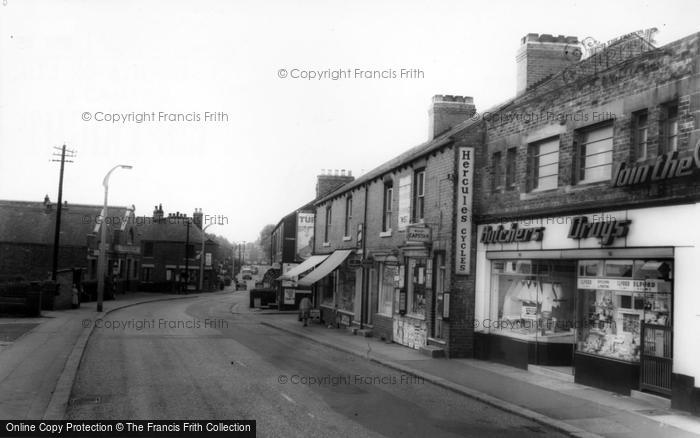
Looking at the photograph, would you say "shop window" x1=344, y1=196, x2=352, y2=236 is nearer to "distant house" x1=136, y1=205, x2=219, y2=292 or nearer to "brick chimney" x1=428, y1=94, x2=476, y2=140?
"brick chimney" x1=428, y1=94, x2=476, y2=140

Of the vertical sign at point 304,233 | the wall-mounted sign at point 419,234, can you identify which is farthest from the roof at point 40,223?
the wall-mounted sign at point 419,234

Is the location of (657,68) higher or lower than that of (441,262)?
higher

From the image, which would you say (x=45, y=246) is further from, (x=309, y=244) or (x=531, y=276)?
(x=531, y=276)

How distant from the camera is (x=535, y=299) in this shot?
15.0m

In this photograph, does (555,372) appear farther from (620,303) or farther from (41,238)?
(41,238)

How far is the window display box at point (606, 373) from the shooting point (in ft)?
38.1

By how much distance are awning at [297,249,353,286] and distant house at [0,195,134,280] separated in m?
31.8

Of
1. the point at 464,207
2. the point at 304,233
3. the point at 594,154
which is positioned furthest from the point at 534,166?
the point at 304,233

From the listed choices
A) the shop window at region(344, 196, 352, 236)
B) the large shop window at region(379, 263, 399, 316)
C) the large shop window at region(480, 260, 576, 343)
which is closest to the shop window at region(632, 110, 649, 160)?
the large shop window at region(480, 260, 576, 343)

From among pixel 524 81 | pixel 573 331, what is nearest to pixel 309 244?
pixel 524 81

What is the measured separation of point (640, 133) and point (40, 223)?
51.0m

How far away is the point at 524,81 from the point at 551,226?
6121 mm

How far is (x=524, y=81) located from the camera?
60.5 ft

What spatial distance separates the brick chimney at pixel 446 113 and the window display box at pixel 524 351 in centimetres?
1022
